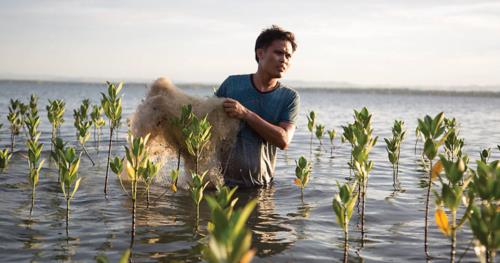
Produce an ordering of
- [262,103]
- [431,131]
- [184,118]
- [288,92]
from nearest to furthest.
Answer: [431,131], [184,118], [262,103], [288,92]

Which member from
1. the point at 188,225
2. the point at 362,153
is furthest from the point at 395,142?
the point at 188,225

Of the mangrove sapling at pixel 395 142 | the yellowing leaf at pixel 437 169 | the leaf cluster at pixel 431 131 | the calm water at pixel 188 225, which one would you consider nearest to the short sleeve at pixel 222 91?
the calm water at pixel 188 225

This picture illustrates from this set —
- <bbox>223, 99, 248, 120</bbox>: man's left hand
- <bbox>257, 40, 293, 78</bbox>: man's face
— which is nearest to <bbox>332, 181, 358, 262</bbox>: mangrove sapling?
<bbox>223, 99, 248, 120</bbox>: man's left hand

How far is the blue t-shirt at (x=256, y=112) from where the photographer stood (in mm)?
6715

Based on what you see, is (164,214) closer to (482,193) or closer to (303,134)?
(482,193)

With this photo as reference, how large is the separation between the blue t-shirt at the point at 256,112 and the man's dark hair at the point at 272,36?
1.67 feet

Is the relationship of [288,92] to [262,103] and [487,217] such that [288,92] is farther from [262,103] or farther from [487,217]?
[487,217]

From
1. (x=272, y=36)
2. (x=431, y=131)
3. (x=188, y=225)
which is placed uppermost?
(x=272, y=36)

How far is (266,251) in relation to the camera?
4.54m

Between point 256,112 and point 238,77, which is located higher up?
point 238,77

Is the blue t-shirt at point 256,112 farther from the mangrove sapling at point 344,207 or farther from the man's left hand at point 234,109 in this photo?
the mangrove sapling at point 344,207

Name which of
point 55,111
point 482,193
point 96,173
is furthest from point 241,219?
point 55,111

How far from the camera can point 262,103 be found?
6816 mm

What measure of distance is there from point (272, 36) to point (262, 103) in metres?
0.91
